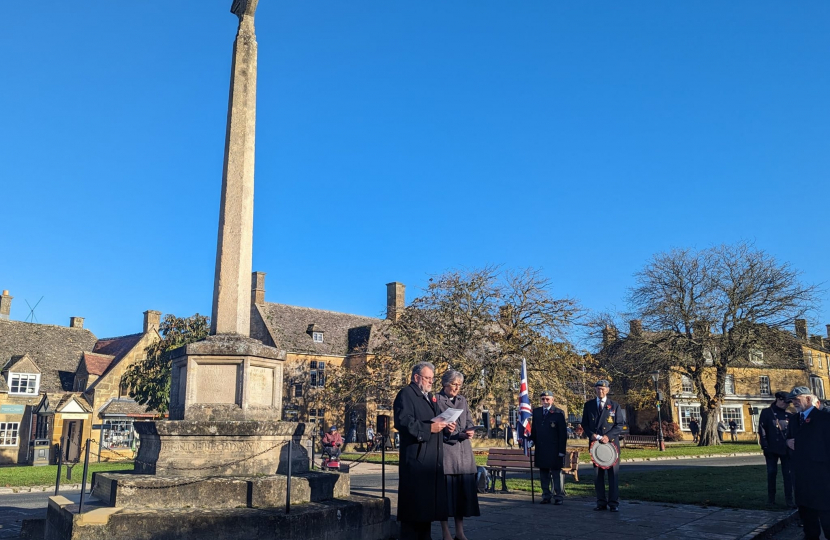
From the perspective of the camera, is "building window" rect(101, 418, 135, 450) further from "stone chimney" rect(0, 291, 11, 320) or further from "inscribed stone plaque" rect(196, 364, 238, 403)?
"inscribed stone plaque" rect(196, 364, 238, 403)

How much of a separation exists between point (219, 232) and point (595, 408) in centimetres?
638

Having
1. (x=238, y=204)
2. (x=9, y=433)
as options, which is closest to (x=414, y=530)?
(x=238, y=204)

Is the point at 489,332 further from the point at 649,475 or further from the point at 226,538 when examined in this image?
the point at 226,538

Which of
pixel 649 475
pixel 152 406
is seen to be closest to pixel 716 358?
pixel 649 475

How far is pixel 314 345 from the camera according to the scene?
2036 inches

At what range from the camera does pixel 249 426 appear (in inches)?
309

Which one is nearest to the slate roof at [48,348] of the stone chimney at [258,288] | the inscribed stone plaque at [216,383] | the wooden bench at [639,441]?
the stone chimney at [258,288]

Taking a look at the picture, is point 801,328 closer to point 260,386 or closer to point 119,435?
point 260,386

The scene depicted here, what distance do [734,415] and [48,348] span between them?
188 ft

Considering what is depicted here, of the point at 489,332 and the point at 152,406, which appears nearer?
the point at 489,332

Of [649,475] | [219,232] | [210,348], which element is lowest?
[649,475]

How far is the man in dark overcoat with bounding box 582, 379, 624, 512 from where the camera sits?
31.7ft

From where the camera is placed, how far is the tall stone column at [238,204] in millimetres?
8984

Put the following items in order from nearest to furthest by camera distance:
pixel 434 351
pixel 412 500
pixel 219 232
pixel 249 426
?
pixel 412 500 → pixel 249 426 → pixel 219 232 → pixel 434 351
